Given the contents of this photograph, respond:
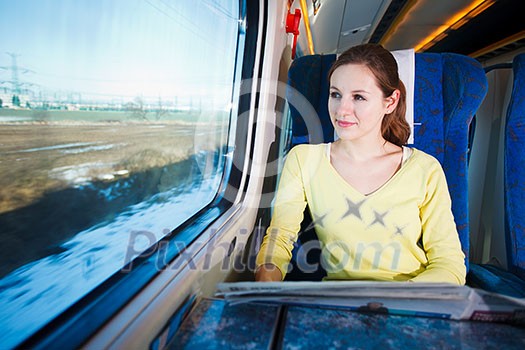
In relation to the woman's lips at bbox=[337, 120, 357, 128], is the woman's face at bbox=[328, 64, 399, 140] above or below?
above

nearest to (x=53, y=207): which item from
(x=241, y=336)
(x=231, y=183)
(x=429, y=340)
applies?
(x=241, y=336)

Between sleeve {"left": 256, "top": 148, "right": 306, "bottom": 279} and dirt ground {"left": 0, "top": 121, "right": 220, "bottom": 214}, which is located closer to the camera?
dirt ground {"left": 0, "top": 121, "right": 220, "bottom": 214}

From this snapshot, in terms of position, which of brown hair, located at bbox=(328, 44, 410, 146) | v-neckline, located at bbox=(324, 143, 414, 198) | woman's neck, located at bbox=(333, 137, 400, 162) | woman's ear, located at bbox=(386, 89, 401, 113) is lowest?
v-neckline, located at bbox=(324, 143, 414, 198)

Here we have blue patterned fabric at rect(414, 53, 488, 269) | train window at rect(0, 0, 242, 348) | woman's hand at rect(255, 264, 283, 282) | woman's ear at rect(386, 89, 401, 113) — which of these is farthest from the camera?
blue patterned fabric at rect(414, 53, 488, 269)

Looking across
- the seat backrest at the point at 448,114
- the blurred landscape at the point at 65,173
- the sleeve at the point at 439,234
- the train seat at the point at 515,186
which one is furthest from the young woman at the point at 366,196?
the blurred landscape at the point at 65,173

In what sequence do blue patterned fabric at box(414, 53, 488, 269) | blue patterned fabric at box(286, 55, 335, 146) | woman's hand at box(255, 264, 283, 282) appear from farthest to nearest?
blue patterned fabric at box(286, 55, 335, 146)
blue patterned fabric at box(414, 53, 488, 269)
woman's hand at box(255, 264, 283, 282)

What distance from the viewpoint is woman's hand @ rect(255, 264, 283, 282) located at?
1052 millimetres

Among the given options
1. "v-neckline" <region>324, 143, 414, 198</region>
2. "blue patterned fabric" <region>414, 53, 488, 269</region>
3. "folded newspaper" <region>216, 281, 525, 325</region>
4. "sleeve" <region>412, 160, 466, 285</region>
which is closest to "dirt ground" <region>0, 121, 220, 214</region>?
"folded newspaper" <region>216, 281, 525, 325</region>

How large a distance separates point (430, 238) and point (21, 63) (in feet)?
3.87

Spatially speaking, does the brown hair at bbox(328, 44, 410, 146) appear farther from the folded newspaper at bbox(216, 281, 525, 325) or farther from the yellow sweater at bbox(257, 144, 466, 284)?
the folded newspaper at bbox(216, 281, 525, 325)

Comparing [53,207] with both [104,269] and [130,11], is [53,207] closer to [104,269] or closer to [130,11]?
[104,269]

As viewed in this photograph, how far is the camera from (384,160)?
1.31 metres

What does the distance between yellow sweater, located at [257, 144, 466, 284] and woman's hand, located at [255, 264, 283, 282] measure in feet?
0.08

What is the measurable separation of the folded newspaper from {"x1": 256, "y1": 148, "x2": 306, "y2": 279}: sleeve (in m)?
0.43
